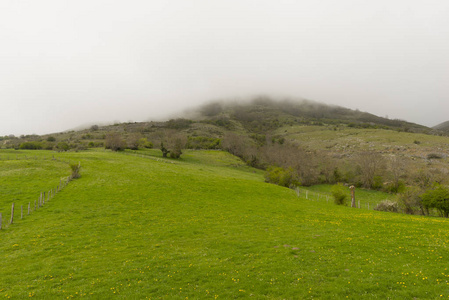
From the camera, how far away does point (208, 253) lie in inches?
774

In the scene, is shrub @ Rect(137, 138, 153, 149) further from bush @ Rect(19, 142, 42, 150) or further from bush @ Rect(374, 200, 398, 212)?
bush @ Rect(374, 200, 398, 212)

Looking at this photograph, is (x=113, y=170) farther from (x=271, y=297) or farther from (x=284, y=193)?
(x=271, y=297)

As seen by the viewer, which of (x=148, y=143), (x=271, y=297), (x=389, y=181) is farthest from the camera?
(x=148, y=143)

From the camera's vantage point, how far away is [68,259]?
62.9 feet

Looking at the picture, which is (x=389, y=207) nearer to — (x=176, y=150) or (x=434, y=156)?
(x=434, y=156)

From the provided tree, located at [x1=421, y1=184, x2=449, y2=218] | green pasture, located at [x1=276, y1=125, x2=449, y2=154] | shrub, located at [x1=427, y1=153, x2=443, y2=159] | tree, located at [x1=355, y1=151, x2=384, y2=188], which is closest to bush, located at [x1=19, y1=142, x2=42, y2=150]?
tree, located at [x1=421, y1=184, x2=449, y2=218]

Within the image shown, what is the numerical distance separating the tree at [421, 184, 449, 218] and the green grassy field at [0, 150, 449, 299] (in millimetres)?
19220

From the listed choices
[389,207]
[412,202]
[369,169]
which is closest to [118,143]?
[389,207]

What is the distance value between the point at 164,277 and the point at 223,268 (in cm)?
439

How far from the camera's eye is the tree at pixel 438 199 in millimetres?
38531

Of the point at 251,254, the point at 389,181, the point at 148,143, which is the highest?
the point at 148,143

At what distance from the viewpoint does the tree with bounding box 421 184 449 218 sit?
38531mm

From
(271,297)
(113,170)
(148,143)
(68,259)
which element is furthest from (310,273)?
(148,143)

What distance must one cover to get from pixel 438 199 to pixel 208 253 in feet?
148
